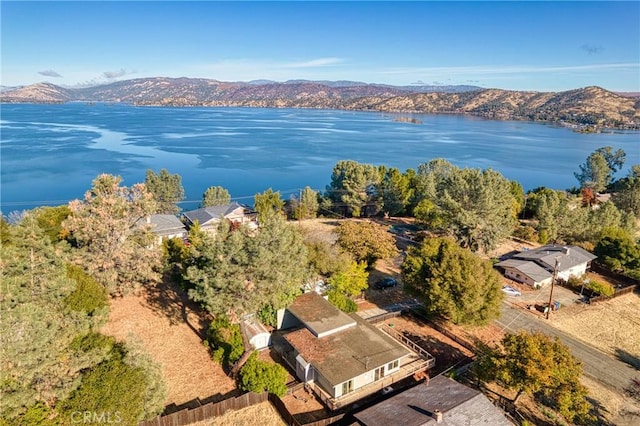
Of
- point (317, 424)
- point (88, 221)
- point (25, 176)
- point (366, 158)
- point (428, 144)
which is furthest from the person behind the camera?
point (428, 144)

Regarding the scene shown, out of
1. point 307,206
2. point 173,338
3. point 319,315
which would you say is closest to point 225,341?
point 173,338

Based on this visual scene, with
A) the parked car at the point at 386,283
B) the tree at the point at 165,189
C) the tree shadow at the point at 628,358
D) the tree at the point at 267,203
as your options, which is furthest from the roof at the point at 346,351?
the tree at the point at 165,189

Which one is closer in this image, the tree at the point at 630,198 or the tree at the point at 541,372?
the tree at the point at 541,372

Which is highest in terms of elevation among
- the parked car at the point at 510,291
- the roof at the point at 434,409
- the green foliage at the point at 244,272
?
the green foliage at the point at 244,272

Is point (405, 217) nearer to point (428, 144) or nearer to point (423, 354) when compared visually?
point (423, 354)

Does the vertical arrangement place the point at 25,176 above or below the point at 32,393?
below

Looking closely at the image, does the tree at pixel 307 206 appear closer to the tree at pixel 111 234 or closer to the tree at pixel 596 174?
the tree at pixel 111 234

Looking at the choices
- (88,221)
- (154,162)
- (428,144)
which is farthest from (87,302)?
(428,144)

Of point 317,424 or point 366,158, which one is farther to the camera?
point 366,158
